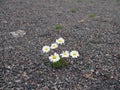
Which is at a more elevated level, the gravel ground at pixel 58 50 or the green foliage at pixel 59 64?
the green foliage at pixel 59 64

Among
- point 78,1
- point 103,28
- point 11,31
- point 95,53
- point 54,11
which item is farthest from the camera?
point 78,1

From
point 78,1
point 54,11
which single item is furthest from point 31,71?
point 78,1

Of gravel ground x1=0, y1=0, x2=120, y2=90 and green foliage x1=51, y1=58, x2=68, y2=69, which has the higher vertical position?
green foliage x1=51, y1=58, x2=68, y2=69

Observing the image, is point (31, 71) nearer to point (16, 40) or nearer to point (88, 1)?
point (16, 40)

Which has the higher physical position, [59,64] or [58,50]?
[59,64]

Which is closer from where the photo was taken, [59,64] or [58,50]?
[59,64]

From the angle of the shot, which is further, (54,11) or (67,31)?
(54,11)

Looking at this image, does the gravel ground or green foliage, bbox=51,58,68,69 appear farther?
green foliage, bbox=51,58,68,69

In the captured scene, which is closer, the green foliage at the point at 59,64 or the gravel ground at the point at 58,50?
the gravel ground at the point at 58,50
